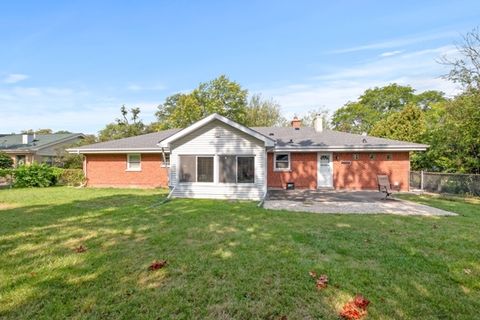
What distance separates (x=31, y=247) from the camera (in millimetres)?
5277

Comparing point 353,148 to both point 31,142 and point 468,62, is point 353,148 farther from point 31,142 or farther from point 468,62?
point 31,142

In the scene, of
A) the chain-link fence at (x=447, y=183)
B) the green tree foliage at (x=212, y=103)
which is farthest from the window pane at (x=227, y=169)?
the green tree foliage at (x=212, y=103)

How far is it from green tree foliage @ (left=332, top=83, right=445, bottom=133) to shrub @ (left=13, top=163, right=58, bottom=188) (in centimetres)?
4128

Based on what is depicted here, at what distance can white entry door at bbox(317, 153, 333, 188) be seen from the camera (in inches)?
668

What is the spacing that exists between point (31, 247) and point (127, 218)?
2.82 meters

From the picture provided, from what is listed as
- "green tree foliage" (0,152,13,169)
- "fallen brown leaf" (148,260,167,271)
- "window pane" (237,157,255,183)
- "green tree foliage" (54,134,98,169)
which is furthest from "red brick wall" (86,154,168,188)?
"fallen brown leaf" (148,260,167,271)

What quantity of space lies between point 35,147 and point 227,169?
2449 centimetres

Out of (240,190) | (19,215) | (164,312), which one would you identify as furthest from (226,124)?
(164,312)

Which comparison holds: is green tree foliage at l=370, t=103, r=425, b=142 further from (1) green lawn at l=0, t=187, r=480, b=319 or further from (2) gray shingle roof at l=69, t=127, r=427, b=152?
(1) green lawn at l=0, t=187, r=480, b=319

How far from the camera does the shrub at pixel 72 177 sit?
1866cm

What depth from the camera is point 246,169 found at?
12.8 metres

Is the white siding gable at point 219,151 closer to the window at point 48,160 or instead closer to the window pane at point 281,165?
the window pane at point 281,165

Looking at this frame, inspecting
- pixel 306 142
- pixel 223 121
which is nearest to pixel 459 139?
pixel 306 142

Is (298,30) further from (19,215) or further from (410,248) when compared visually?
(19,215)
